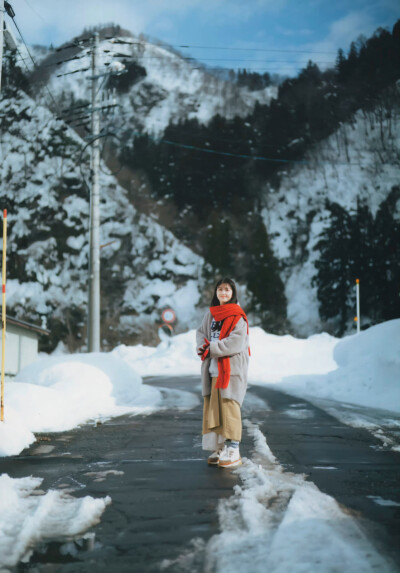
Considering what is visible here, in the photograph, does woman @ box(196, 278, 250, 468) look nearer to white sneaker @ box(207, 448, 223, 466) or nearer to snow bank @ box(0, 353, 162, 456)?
white sneaker @ box(207, 448, 223, 466)

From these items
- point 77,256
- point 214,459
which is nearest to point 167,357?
point 77,256

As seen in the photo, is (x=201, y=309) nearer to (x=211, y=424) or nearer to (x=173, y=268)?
(x=173, y=268)

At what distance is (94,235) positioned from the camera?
1875 cm

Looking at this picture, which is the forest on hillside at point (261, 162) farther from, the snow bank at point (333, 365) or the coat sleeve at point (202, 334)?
the coat sleeve at point (202, 334)

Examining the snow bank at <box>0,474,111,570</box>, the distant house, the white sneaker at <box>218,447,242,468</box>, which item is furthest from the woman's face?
the distant house

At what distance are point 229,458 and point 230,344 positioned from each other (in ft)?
3.63

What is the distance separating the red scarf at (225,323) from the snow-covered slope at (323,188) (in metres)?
39.1

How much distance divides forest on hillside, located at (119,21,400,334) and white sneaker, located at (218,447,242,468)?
3722cm

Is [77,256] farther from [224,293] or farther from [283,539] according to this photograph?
[283,539]

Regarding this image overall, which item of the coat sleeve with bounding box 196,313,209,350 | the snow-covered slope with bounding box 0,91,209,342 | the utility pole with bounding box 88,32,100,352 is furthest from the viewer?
the snow-covered slope with bounding box 0,91,209,342

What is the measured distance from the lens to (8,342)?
2161 centimetres

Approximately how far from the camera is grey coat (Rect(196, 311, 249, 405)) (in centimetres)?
558

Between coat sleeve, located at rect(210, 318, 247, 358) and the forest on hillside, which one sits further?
the forest on hillside

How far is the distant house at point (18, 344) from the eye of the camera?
70.9ft
